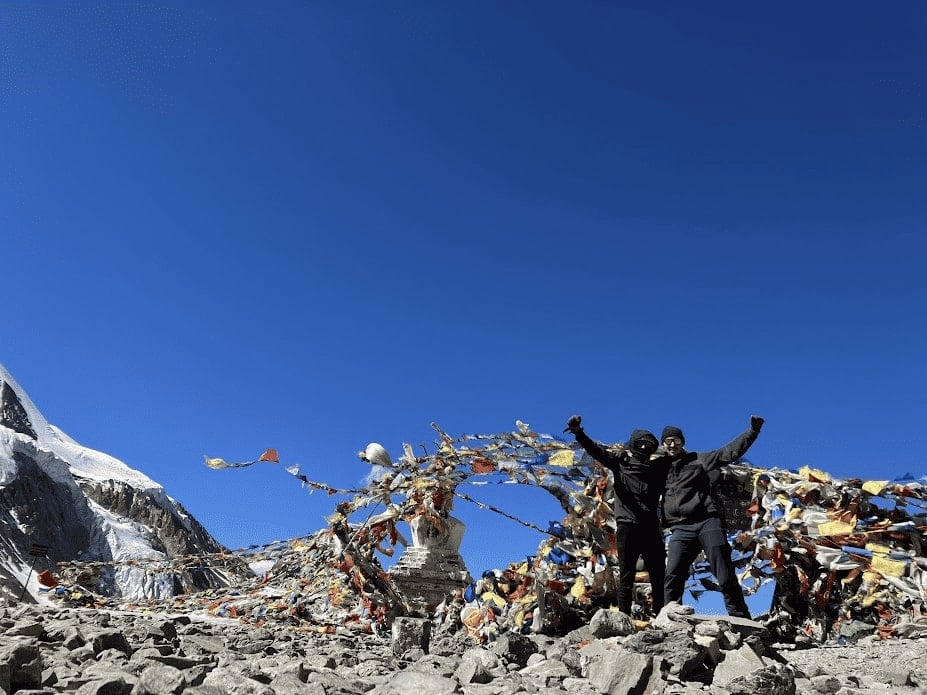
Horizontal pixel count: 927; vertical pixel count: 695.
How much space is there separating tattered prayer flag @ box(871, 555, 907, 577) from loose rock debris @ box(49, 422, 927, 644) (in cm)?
1

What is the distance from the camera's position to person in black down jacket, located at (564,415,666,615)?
19.1 feet

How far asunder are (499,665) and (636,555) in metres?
2.09

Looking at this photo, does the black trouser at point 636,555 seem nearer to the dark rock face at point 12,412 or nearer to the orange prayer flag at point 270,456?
the orange prayer flag at point 270,456

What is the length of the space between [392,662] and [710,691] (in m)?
2.39

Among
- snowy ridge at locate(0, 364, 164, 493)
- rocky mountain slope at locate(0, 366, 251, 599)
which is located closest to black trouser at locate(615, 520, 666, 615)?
rocky mountain slope at locate(0, 366, 251, 599)

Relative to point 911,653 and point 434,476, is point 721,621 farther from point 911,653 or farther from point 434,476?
point 434,476

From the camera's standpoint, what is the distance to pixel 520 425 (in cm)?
923

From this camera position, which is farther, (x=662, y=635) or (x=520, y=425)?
(x=520, y=425)

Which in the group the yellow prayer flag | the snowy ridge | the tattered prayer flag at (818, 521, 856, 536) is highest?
the snowy ridge

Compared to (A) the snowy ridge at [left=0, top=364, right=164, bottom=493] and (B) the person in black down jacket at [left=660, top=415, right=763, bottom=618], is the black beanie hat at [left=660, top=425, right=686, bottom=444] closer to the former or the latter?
(B) the person in black down jacket at [left=660, top=415, right=763, bottom=618]

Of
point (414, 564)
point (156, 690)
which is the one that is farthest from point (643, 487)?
point (414, 564)

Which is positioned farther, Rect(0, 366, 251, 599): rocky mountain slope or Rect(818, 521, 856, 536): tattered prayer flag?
Rect(0, 366, 251, 599): rocky mountain slope

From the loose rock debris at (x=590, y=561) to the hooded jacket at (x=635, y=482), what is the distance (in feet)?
3.16

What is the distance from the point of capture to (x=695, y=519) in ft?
18.7
